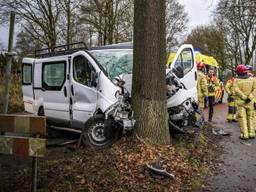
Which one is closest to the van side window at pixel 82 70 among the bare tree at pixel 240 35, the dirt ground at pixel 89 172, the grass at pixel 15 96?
the dirt ground at pixel 89 172

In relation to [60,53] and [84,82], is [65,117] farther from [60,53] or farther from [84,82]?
[60,53]

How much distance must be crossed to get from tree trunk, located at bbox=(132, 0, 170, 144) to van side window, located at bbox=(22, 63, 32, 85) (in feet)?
19.7

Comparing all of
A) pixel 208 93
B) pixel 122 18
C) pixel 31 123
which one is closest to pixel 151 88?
pixel 31 123

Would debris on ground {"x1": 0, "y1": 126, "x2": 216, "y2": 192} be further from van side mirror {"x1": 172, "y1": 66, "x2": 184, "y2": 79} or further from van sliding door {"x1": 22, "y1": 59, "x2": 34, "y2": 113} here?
van sliding door {"x1": 22, "y1": 59, "x2": 34, "y2": 113}

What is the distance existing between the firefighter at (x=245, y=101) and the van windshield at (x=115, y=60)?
2914mm

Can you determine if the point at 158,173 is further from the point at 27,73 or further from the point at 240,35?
the point at 240,35

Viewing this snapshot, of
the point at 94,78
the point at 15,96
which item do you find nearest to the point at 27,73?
the point at 94,78

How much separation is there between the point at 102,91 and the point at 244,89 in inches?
152

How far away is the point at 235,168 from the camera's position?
7047mm

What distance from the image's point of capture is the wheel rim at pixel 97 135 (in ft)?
25.9

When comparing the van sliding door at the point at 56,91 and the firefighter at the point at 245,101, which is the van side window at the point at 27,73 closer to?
the van sliding door at the point at 56,91

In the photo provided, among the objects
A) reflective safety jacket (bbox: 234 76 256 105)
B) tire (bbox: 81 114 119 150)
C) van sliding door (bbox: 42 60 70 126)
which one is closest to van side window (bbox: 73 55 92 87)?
van sliding door (bbox: 42 60 70 126)

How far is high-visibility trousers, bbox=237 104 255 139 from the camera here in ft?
31.5

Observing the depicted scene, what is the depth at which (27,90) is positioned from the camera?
1241 cm
